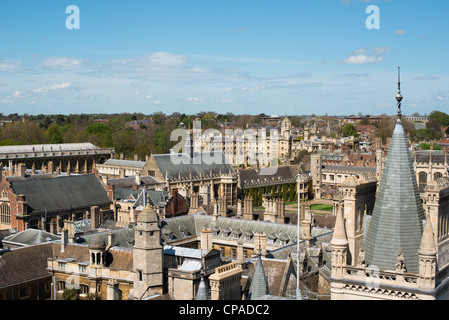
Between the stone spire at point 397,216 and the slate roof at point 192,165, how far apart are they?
62666 millimetres

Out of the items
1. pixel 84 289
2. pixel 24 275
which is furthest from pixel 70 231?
pixel 84 289

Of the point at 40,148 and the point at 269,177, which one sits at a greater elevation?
the point at 40,148

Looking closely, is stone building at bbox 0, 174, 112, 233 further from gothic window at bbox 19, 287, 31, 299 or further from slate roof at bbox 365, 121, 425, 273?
slate roof at bbox 365, 121, 425, 273

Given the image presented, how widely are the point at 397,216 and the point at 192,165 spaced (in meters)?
68.4

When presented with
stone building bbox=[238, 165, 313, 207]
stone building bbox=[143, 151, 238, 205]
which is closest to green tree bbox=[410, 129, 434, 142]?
stone building bbox=[238, 165, 313, 207]

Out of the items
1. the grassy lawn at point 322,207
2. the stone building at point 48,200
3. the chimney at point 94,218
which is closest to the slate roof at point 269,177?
the grassy lawn at point 322,207

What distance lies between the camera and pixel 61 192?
6047cm

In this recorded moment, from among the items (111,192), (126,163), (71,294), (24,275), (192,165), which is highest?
(192,165)

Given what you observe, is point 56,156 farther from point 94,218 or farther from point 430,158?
point 430,158

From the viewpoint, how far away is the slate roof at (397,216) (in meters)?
18.7

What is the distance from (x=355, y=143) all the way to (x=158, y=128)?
61105 millimetres

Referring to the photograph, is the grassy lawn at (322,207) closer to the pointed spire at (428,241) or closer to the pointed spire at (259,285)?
the pointed spire at (259,285)

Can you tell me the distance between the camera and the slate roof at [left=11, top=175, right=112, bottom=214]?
5703 centimetres
